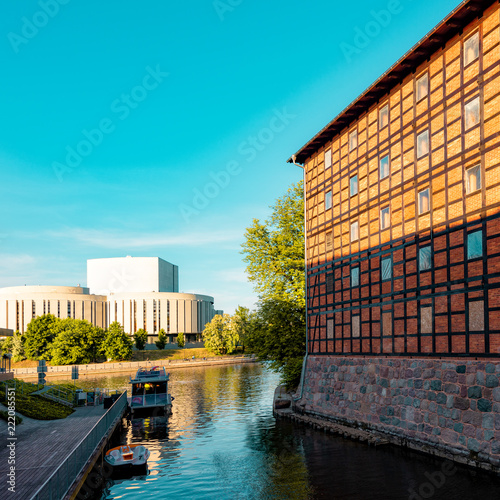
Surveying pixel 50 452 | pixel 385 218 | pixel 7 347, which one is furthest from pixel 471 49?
pixel 7 347

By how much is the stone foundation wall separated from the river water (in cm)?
92

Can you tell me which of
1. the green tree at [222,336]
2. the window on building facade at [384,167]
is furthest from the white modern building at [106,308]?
the window on building facade at [384,167]

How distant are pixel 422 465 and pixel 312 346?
15.7m

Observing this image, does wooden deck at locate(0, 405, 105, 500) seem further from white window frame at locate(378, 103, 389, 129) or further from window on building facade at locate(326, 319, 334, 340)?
white window frame at locate(378, 103, 389, 129)

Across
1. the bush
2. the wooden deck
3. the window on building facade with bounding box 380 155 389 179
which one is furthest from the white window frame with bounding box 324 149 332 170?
the bush

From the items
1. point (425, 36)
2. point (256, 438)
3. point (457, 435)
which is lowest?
point (256, 438)

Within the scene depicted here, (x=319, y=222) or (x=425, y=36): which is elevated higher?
(x=425, y=36)

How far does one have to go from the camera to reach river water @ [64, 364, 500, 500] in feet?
69.5

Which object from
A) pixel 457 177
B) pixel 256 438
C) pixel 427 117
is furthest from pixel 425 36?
pixel 256 438

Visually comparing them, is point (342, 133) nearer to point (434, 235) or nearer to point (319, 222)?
point (319, 222)

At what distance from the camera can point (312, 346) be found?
39.0 m

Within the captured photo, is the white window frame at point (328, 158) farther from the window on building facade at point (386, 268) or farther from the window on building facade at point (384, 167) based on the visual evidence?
the window on building facade at point (386, 268)

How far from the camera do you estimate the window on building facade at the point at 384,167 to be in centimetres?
3133

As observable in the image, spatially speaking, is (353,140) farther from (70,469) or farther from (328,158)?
(70,469)
